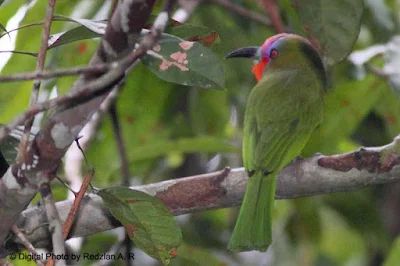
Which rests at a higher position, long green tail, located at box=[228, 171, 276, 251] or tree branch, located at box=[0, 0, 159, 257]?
tree branch, located at box=[0, 0, 159, 257]

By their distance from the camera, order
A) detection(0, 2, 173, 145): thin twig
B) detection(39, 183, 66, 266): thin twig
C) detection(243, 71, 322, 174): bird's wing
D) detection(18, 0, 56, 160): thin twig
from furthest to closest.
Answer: detection(243, 71, 322, 174): bird's wing, detection(18, 0, 56, 160): thin twig, detection(39, 183, 66, 266): thin twig, detection(0, 2, 173, 145): thin twig

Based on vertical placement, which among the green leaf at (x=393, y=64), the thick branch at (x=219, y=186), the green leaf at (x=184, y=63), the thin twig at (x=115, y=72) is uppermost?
the thin twig at (x=115, y=72)

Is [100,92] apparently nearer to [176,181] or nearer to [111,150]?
[176,181]

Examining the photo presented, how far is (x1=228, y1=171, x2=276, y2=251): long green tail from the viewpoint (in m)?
2.78

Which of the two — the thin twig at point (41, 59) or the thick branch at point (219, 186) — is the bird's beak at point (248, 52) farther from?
the thin twig at point (41, 59)

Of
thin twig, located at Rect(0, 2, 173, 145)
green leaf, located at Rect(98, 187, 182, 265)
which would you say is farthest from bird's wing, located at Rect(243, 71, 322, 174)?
thin twig, located at Rect(0, 2, 173, 145)

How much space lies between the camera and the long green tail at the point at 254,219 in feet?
A: 9.13

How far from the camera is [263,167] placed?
2938mm

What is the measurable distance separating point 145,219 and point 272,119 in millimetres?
1095

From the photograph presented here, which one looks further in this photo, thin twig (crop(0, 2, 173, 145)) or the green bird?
the green bird

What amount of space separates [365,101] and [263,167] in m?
1.13

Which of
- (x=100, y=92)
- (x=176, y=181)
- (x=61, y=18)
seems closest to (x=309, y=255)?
(x=176, y=181)

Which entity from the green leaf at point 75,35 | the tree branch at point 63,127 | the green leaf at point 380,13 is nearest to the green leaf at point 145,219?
the tree branch at point 63,127

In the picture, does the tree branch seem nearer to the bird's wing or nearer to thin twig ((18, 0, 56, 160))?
thin twig ((18, 0, 56, 160))
